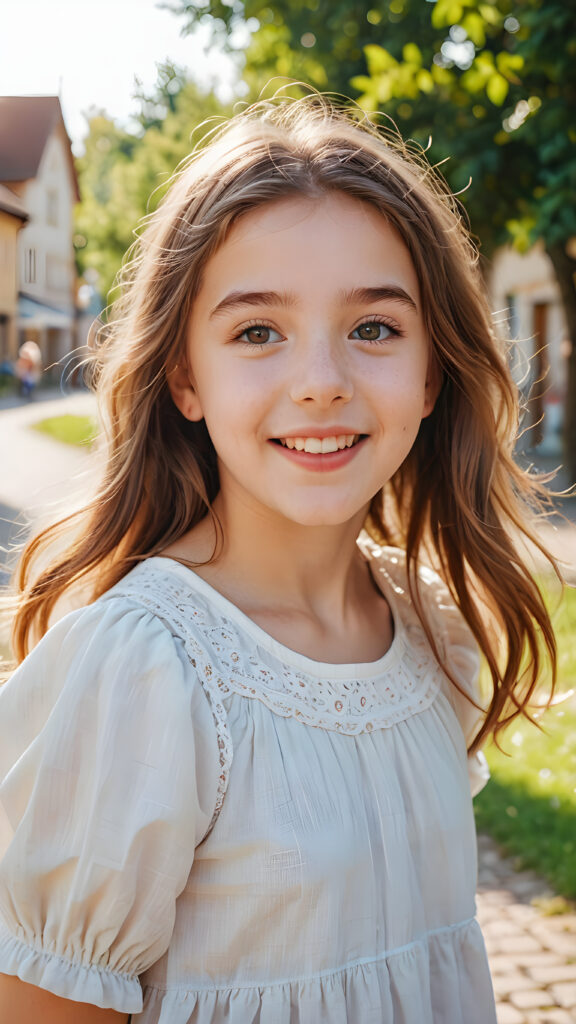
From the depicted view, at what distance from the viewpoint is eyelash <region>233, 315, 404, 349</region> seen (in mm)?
1629

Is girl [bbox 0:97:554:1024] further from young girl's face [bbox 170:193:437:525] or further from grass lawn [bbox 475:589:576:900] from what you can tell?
grass lawn [bbox 475:589:576:900]

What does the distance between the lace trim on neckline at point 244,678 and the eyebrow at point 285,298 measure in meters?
0.44

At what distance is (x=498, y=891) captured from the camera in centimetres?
374

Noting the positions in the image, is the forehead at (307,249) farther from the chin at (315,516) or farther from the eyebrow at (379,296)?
the chin at (315,516)

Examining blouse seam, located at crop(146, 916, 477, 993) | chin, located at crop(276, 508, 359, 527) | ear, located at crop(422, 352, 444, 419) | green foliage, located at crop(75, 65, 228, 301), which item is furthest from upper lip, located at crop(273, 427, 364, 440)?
blouse seam, located at crop(146, 916, 477, 993)

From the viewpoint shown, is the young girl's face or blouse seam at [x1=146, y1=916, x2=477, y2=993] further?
the young girl's face

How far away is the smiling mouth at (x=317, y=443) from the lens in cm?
163

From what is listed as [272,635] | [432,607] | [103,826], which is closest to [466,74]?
[432,607]

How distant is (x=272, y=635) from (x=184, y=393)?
464 mm

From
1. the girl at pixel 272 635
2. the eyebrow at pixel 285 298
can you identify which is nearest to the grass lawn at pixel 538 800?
the girl at pixel 272 635

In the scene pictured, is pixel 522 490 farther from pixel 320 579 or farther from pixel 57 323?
pixel 57 323

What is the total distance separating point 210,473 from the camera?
1.98 meters

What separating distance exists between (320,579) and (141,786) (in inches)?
24.7

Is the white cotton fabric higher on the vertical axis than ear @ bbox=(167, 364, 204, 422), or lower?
lower
